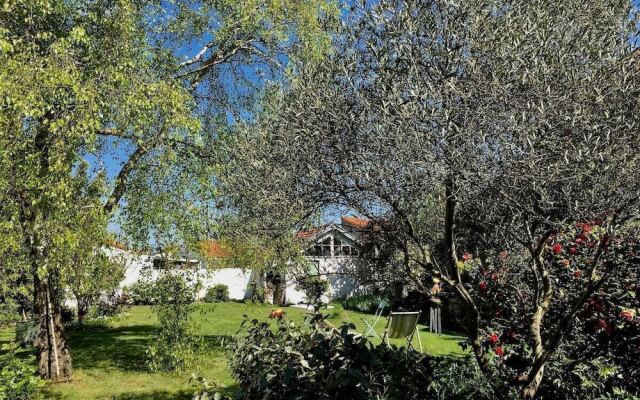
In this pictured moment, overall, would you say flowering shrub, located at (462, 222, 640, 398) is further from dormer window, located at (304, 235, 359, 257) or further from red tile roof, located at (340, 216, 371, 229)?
dormer window, located at (304, 235, 359, 257)

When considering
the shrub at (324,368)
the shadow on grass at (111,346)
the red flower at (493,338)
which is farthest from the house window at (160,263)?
the red flower at (493,338)

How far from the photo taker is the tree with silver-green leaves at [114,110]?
6816 millimetres

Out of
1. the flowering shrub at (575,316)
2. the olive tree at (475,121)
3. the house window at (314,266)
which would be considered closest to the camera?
the olive tree at (475,121)

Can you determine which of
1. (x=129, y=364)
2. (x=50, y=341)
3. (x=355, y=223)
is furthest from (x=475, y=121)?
(x=129, y=364)

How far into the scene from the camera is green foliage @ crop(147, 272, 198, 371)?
10508mm

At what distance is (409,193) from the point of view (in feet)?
13.0

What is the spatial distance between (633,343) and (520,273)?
4.24 ft

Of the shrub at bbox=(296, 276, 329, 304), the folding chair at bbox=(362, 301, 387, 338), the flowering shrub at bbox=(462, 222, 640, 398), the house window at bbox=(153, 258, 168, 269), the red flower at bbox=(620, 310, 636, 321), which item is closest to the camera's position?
the red flower at bbox=(620, 310, 636, 321)

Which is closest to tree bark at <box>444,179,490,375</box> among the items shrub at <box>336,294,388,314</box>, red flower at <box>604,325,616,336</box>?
red flower at <box>604,325,616,336</box>

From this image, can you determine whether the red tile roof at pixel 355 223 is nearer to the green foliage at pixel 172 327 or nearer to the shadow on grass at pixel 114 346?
the shadow on grass at pixel 114 346

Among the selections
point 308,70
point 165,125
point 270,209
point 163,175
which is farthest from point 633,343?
point 163,175

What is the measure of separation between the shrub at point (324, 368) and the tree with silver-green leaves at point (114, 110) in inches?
118

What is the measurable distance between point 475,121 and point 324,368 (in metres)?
2.44

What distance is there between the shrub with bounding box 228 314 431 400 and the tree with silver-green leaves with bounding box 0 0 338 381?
3.01m
